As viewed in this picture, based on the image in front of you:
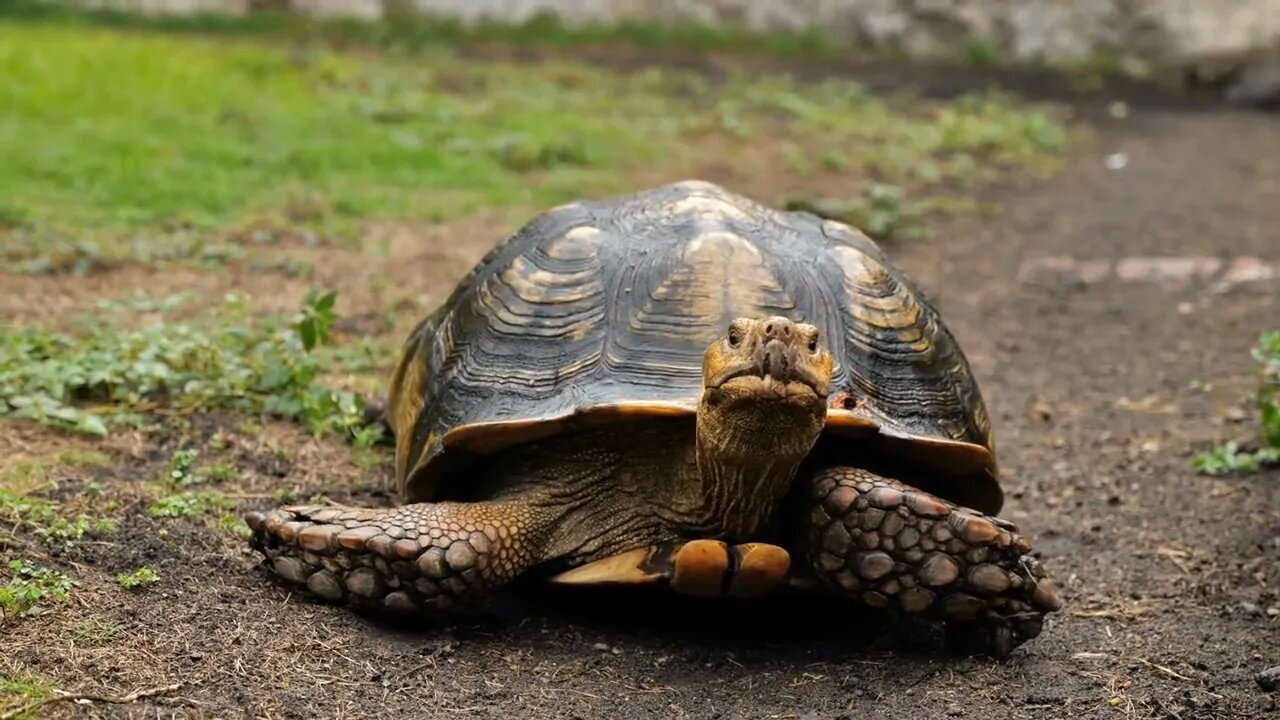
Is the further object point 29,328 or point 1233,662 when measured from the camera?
point 29,328

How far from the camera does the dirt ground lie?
2.69 m

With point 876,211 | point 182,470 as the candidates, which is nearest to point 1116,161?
point 876,211

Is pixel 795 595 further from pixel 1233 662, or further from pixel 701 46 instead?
pixel 701 46

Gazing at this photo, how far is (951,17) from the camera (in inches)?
563

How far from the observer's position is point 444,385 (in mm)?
3393

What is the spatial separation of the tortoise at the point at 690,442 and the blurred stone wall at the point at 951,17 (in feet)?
36.3

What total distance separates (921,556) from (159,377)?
92.8 inches

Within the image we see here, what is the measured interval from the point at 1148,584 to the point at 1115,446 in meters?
1.25

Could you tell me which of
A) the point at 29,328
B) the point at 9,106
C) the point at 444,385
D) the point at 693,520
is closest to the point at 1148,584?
the point at 693,520

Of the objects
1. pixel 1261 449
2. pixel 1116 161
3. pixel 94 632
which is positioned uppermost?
pixel 1116 161

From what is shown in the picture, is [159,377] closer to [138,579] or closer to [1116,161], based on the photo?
[138,579]

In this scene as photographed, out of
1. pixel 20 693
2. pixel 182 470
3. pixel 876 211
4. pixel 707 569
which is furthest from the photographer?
pixel 876 211

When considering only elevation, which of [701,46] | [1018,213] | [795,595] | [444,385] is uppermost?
[701,46]

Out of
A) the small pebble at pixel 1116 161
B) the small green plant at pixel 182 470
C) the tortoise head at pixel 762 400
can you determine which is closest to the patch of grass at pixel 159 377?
the small green plant at pixel 182 470
